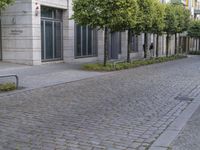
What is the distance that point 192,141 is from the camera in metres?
6.53

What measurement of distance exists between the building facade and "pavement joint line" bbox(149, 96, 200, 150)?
46.0ft

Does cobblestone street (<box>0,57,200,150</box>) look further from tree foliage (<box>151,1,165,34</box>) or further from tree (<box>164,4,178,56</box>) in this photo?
tree (<box>164,4,178,56</box>)

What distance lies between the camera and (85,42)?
28.8 metres

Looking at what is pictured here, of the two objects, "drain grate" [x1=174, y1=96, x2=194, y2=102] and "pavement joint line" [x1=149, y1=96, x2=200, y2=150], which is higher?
"pavement joint line" [x1=149, y1=96, x2=200, y2=150]

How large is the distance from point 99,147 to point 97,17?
1474cm

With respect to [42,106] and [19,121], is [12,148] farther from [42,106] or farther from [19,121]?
[42,106]

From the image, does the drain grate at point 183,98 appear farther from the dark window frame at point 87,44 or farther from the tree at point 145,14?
the dark window frame at point 87,44

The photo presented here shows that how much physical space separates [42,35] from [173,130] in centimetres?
1725

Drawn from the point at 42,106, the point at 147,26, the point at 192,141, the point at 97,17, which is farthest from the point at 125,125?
the point at 147,26

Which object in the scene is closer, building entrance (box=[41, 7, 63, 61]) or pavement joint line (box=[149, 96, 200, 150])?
pavement joint line (box=[149, 96, 200, 150])

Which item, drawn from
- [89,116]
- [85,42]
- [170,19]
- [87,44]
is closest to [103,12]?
[85,42]

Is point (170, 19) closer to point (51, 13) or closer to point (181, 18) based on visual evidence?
point (181, 18)

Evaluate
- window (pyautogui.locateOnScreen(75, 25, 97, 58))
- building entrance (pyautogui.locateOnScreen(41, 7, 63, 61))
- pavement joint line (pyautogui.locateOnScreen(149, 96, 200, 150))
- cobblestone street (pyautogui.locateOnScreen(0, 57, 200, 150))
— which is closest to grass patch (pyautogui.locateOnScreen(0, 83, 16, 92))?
cobblestone street (pyautogui.locateOnScreen(0, 57, 200, 150))

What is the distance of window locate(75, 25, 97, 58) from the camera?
27600mm
